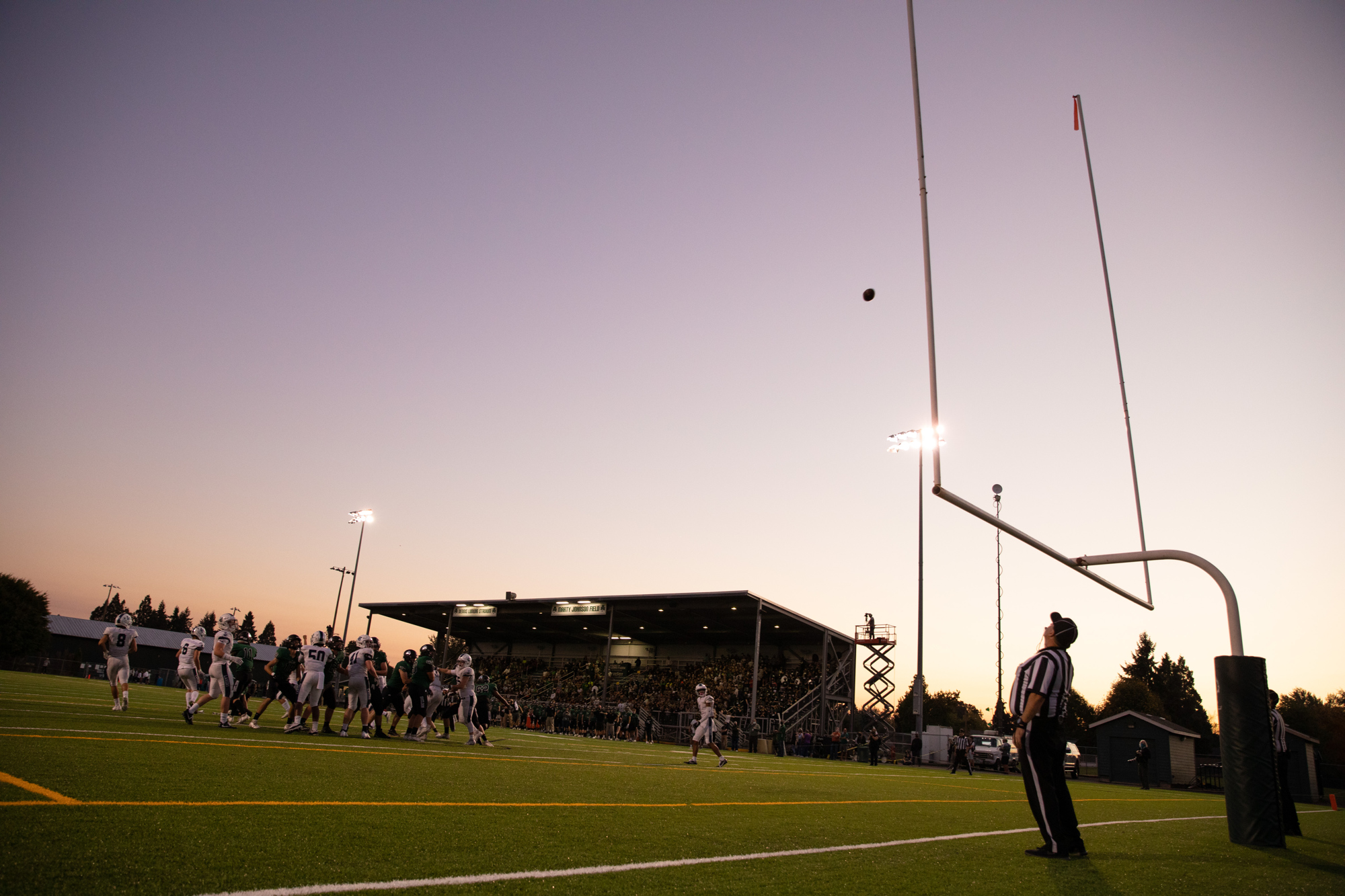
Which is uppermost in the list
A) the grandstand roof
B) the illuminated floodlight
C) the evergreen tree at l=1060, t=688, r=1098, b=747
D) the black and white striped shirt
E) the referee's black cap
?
the illuminated floodlight

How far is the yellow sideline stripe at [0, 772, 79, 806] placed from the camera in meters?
4.24

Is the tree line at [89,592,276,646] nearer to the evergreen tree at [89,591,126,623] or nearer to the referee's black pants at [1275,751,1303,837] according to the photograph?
the evergreen tree at [89,591,126,623]

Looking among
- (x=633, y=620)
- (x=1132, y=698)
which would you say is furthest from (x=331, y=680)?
(x=1132, y=698)

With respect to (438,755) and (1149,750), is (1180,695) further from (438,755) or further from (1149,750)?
(438,755)

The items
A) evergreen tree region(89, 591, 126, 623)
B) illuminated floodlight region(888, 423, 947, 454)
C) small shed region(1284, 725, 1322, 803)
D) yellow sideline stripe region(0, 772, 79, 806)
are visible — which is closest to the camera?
yellow sideline stripe region(0, 772, 79, 806)

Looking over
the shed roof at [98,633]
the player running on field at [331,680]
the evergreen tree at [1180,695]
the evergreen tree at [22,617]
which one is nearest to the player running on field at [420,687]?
the player running on field at [331,680]

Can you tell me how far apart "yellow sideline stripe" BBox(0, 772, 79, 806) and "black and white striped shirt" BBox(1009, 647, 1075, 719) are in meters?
5.84

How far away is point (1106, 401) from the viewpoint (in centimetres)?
1326

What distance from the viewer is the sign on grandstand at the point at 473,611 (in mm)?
44469

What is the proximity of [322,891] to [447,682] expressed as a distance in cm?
3228

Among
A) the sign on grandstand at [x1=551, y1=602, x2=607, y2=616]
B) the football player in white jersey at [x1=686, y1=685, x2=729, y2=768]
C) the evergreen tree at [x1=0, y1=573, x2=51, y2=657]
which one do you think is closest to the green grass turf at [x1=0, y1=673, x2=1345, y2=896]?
the football player in white jersey at [x1=686, y1=685, x2=729, y2=768]

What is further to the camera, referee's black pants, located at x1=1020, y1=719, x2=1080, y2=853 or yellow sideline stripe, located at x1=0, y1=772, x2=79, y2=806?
referee's black pants, located at x1=1020, y1=719, x2=1080, y2=853

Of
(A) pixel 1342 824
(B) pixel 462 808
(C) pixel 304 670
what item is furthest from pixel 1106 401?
(C) pixel 304 670

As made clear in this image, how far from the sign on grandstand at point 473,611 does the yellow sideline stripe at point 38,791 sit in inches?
1598
